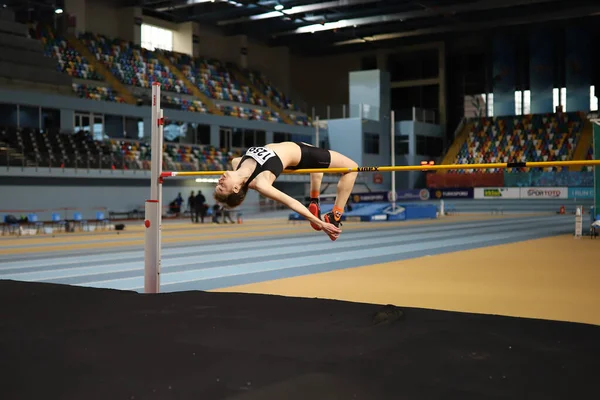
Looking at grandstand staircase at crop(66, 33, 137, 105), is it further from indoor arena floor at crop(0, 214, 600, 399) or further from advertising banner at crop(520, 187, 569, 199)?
indoor arena floor at crop(0, 214, 600, 399)

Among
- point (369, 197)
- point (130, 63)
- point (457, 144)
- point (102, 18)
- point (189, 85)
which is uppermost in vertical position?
point (102, 18)

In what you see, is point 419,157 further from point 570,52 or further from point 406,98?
point 570,52

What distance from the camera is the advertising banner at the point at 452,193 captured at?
34.4 metres

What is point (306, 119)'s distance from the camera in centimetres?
4209

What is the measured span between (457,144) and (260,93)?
534 inches

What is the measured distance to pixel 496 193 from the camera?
34062 millimetres

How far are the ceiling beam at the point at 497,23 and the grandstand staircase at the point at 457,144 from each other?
659 centimetres

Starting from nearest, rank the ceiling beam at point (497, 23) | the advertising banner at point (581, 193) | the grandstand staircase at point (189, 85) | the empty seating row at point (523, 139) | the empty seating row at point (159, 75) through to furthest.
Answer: the empty seating row at point (159, 75), the advertising banner at point (581, 193), the grandstand staircase at point (189, 85), the ceiling beam at point (497, 23), the empty seating row at point (523, 139)

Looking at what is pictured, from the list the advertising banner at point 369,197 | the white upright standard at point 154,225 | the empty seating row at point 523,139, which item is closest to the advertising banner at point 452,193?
the empty seating row at point 523,139

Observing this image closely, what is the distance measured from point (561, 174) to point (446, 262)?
82.8ft

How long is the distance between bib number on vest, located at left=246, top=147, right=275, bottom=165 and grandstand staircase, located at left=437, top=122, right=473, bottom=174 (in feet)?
123

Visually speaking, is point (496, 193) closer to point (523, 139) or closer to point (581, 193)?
point (581, 193)

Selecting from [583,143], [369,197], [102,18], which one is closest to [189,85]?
[102,18]

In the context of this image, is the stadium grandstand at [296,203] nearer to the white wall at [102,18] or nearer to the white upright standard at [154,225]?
the white upright standard at [154,225]
